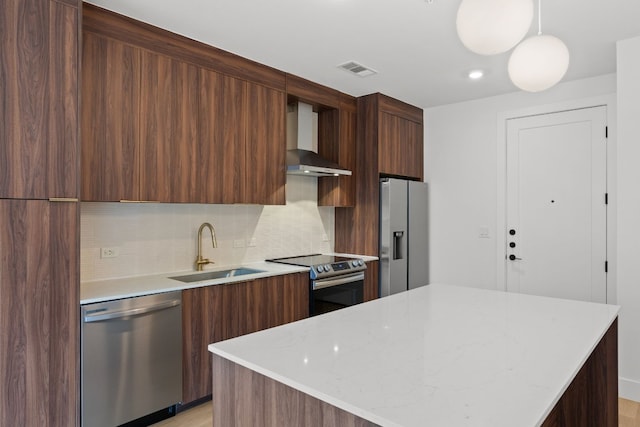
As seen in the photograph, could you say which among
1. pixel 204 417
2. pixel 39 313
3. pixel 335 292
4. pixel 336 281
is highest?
pixel 39 313

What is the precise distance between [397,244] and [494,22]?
313 cm

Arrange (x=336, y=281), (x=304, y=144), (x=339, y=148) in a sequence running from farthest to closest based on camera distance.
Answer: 1. (x=339, y=148)
2. (x=304, y=144)
3. (x=336, y=281)

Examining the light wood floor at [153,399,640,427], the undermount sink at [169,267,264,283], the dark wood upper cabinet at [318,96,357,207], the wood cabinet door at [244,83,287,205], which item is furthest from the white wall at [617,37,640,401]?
the undermount sink at [169,267,264,283]

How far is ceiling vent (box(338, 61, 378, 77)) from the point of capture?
3.38 m

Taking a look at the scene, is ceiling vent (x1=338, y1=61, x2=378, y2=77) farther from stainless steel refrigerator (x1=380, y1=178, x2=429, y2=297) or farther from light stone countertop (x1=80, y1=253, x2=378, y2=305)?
light stone countertop (x1=80, y1=253, x2=378, y2=305)

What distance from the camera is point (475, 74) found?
3.54 meters

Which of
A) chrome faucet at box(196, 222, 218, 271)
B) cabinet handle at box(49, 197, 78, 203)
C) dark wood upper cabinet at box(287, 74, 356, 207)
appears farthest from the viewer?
dark wood upper cabinet at box(287, 74, 356, 207)

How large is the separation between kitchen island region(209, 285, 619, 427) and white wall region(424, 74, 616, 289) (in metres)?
2.37

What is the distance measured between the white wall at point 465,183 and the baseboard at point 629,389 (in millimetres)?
1366

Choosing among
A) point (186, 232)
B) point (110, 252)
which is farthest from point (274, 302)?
point (110, 252)

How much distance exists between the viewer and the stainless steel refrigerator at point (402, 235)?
13.6 feet

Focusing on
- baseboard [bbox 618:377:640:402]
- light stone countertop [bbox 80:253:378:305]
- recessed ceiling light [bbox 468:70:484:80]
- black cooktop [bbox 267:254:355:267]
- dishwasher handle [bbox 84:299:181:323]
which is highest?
recessed ceiling light [bbox 468:70:484:80]

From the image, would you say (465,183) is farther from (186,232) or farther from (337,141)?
(186,232)

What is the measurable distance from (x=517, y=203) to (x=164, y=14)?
351 centimetres
